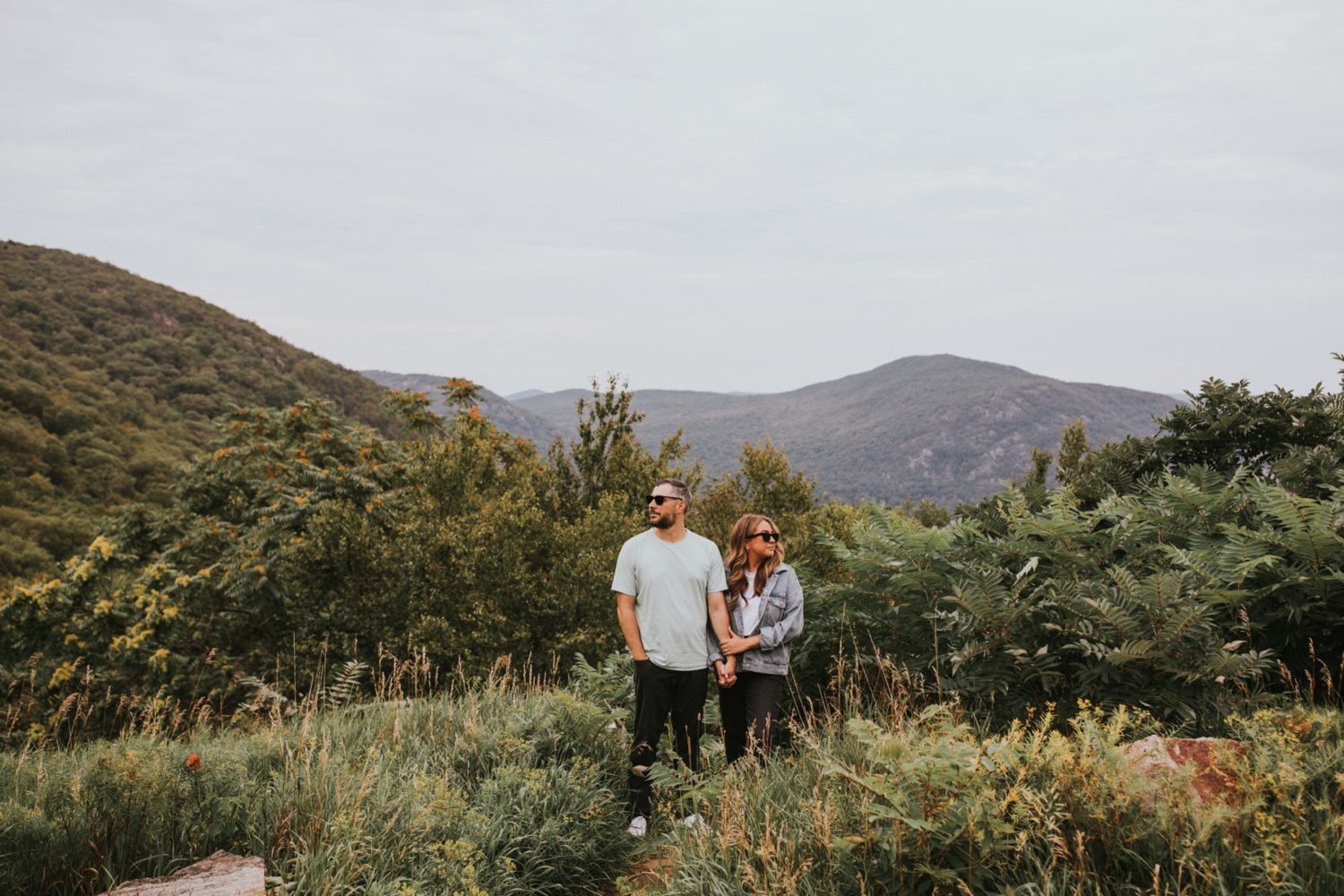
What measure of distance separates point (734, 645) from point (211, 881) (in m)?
2.57

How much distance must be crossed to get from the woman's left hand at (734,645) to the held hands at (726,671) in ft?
0.18

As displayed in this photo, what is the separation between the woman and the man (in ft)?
0.42

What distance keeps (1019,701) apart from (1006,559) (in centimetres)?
100

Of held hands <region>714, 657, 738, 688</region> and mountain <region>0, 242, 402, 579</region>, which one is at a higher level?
Answer: mountain <region>0, 242, 402, 579</region>

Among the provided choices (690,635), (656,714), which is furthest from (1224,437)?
(656,714)

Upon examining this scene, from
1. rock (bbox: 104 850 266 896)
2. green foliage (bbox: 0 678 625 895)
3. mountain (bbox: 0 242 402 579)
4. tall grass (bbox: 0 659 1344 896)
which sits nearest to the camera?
tall grass (bbox: 0 659 1344 896)

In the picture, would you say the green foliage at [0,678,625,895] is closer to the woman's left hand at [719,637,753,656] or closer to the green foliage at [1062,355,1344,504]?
the woman's left hand at [719,637,753,656]

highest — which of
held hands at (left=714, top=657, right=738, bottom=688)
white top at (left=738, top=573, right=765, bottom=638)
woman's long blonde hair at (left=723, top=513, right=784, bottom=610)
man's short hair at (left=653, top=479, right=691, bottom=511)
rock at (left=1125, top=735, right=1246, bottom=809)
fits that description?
man's short hair at (left=653, top=479, right=691, bottom=511)

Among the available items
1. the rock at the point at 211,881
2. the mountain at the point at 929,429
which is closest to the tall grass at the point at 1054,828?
the rock at the point at 211,881

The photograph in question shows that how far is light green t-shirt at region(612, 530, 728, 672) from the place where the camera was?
14.8ft

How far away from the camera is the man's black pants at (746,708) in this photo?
15.1ft

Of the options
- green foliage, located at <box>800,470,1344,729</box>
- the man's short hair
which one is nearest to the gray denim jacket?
green foliage, located at <box>800,470,1344,729</box>

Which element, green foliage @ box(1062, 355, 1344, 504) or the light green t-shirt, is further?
green foliage @ box(1062, 355, 1344, 504)

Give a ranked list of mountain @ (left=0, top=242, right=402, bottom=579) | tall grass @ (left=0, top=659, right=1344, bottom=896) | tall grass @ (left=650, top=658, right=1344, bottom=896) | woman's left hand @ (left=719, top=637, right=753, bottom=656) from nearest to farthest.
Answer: tall grass @ (left=650, top=658, right=1344, bottom=896) → tall grass @ (left=0, top=659, right=1344, bottom=896) → woman's left hand @ (left=719, top=637, right=753, bottom=656) → mountain @ (left=0, top=242, right=402, bottom=579)
